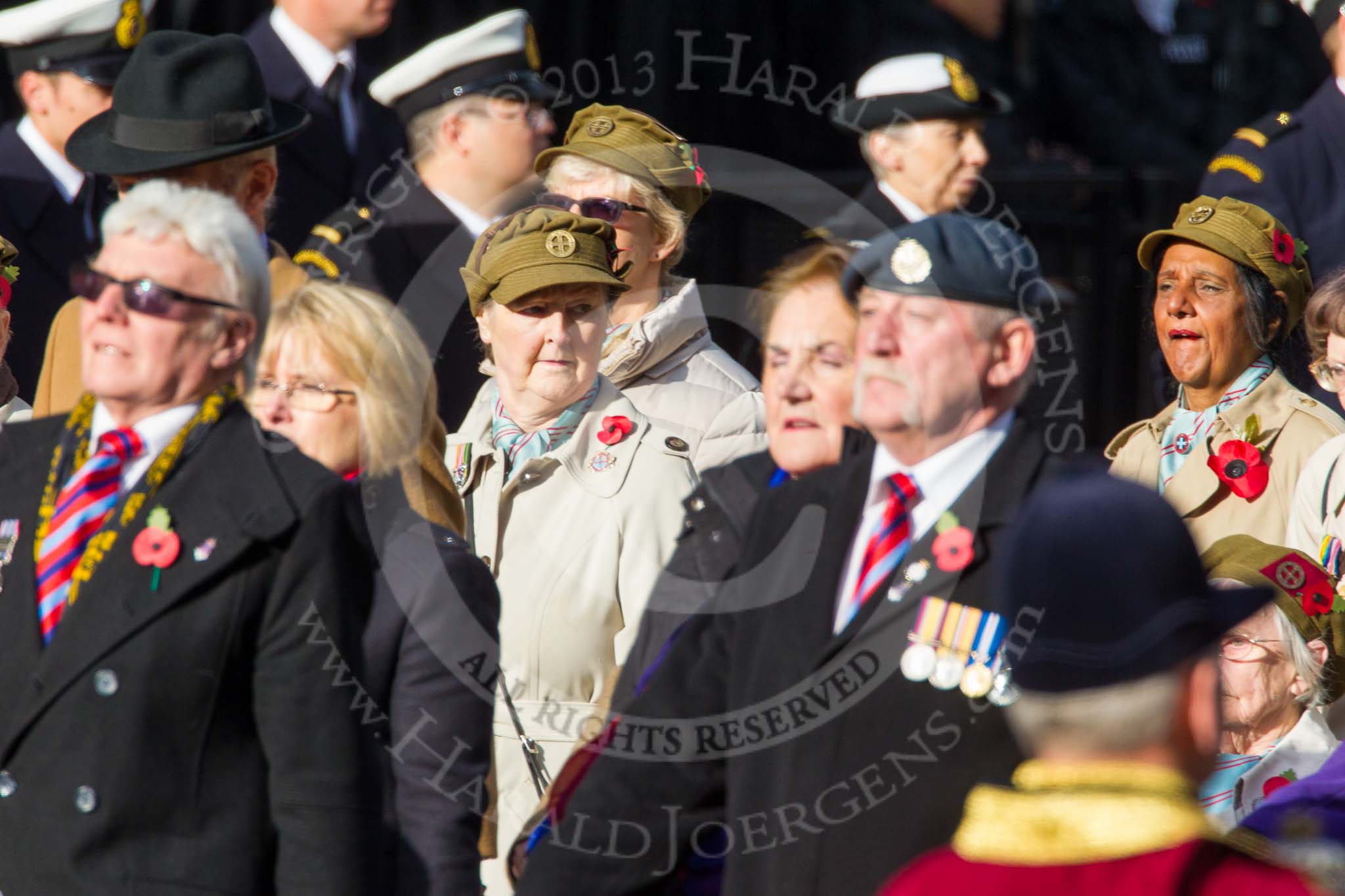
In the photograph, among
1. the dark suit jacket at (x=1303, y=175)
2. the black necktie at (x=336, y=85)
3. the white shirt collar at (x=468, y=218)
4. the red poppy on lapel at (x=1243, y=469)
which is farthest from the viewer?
the black necktie at (x=336, y=85)

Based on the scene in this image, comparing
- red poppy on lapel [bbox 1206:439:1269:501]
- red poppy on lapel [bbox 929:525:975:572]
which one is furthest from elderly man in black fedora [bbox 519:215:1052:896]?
red poppy on lapel [bbox 1206:439:1269:501]

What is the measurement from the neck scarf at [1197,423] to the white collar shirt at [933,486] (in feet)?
7.17

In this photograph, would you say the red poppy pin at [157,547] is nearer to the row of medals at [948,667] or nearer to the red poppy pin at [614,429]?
the row of medals at [948,667]

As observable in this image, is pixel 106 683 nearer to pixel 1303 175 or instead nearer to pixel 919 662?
pixel 919 662

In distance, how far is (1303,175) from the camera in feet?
19.8

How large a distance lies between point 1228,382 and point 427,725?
104 inches

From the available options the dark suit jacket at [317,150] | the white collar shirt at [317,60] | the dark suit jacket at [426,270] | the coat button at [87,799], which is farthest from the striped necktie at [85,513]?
the white collar shirt at [317,60]

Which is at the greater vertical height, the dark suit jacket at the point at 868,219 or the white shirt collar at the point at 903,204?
the white shirt collar at the point at 903,204

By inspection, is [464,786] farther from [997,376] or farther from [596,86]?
[596,86]

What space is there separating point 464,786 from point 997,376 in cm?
122

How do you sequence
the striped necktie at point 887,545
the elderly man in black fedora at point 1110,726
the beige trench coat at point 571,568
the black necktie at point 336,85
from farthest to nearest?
the black necktie at point 336,85
the beige trench coat at point 571,568
the striped necktie at point 887,545
the elderly man in black fedora at point 1110,726

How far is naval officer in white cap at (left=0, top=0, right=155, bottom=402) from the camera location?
5.65 meters

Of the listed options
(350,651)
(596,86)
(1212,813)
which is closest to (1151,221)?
(596,86)

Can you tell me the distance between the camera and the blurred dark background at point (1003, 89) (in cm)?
656
